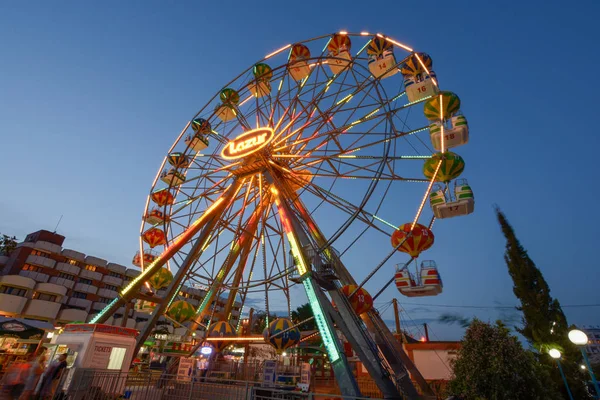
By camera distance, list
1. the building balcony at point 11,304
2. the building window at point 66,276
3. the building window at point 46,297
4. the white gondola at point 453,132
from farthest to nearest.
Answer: the building window at point 66,276 < the building window at point 46,297 < the building balcony at point 11,304 < the white gondola at point 453,132

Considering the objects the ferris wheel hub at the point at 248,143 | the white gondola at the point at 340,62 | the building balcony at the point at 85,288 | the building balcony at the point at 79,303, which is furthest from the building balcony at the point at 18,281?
the white gondola at the point at 340,62

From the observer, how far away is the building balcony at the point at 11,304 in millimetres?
38031

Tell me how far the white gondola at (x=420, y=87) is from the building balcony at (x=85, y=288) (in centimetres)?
5198

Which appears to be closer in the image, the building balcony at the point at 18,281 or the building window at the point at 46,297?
the building balcony at the point at 18,281

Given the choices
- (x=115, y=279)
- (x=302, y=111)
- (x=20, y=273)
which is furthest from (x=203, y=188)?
(x=115, y=279)

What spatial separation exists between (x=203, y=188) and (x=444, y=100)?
13.2 metres

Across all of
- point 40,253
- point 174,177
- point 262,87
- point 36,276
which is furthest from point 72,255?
point 262,87

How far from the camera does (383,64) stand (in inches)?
635

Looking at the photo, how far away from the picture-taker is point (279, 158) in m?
17.4

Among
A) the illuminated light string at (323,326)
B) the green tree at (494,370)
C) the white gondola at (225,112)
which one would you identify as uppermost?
the white gondola at (225,112)

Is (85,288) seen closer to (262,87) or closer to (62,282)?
(62,282)

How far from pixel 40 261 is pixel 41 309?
6.93m

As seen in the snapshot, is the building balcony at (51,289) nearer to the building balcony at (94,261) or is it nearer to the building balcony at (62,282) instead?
the building balcony at (62,282)

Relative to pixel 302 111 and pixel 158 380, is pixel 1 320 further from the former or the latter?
pixel 302 111
